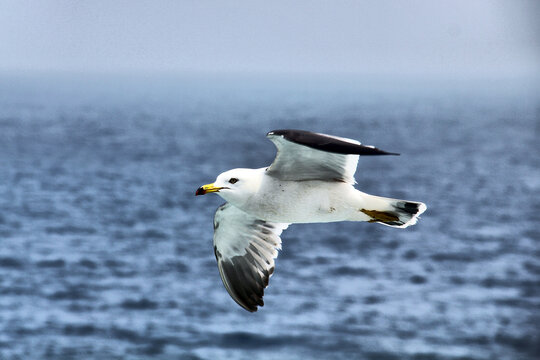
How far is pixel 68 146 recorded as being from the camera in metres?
117

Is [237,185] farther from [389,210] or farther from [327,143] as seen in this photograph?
[389,210]

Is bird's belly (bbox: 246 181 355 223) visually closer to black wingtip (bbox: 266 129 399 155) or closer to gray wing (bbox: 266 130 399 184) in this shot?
gray wing (bbox: 266 130 399 184)

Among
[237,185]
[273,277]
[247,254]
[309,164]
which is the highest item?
[309,164]

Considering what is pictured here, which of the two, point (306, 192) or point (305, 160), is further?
point (306, 192)


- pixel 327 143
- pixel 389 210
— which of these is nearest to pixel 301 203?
pixel 389 210

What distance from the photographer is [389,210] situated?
1336 cm

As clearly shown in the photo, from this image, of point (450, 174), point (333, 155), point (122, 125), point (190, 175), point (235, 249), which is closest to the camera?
point (333, 155)

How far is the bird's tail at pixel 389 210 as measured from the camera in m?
13.3

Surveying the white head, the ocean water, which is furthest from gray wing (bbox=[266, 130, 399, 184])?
the ocean water

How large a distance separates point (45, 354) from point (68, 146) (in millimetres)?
73572

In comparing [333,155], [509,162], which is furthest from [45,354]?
[509,162]

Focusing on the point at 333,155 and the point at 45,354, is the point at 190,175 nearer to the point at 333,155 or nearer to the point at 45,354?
the point at 45,354

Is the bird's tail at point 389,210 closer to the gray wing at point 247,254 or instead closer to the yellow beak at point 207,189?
the gray wing at point 247,254

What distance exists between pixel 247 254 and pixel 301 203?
2296 millimetres
